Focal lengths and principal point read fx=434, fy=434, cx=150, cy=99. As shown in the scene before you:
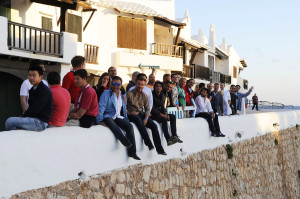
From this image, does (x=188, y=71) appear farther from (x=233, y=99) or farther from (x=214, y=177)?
(x=214, y=177)

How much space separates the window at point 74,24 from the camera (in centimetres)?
1914

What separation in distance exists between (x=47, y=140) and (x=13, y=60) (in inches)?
417

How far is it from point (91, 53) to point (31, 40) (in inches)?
172

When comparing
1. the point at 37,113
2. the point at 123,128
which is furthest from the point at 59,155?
the point at 123,128

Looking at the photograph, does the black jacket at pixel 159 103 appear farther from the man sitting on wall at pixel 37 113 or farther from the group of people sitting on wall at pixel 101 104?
the man sitting on wall at pixel 37 113

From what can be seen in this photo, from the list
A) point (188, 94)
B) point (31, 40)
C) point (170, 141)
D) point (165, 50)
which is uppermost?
point (165, 50)

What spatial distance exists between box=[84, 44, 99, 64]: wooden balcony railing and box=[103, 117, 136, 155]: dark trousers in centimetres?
1298

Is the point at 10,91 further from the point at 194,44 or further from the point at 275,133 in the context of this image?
the point at 194,44

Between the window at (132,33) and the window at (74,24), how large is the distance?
3213mm

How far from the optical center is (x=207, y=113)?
10.8m

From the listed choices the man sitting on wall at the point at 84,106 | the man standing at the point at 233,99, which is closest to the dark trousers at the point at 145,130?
the man sitting on wall at the point at 84,106

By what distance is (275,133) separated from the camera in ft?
55.4

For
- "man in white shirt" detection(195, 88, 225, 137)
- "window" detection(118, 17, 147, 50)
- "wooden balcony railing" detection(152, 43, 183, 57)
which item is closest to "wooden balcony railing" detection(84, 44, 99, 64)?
"window" detection(118, 17, 147, 50)

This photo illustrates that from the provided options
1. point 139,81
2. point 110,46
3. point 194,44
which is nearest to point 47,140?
point 139,81
